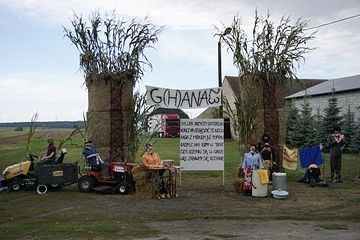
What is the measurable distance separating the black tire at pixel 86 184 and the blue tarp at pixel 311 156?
244 inches

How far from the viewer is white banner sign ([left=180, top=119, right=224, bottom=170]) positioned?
45.5 feet

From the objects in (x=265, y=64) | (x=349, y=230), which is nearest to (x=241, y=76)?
(x=265, y=64)

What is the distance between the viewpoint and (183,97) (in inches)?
550

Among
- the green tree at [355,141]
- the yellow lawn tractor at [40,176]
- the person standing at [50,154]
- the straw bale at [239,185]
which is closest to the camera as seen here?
the straw bale at [239,185]

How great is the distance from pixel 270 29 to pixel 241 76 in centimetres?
169

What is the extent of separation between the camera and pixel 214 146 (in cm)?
1395

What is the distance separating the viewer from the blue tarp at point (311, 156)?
551 inches

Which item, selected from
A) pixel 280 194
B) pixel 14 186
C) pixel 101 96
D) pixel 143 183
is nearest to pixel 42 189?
pixel 14 186

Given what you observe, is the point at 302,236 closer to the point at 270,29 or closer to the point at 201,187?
the point at 201,187

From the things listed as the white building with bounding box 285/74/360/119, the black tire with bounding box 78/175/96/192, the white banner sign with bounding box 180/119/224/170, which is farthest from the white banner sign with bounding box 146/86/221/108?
the white building with bounding box 285/74/360/119

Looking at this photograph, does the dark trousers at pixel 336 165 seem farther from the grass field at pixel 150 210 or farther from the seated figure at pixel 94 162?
the seated figure at pixel 94 162

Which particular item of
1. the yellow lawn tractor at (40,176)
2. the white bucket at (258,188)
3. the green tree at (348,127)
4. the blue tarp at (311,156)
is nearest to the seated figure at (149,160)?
the yellow lawn tractor at (40,176)

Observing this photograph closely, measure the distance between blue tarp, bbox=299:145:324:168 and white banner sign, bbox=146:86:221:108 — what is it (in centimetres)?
298

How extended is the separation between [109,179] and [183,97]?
10.8 ft
